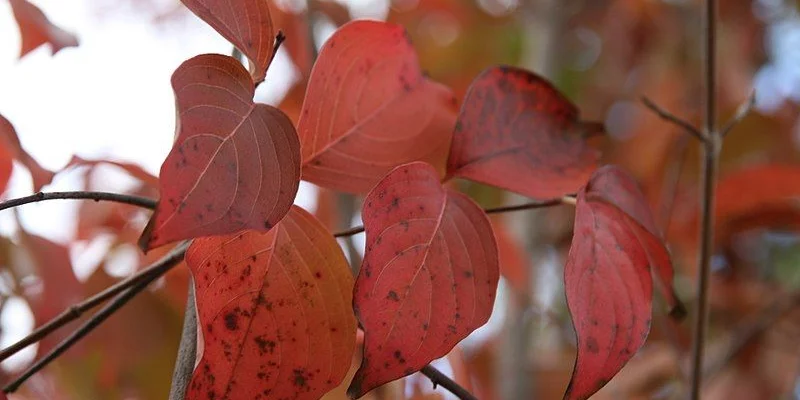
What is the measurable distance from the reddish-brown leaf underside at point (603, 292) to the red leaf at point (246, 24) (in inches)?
6.2

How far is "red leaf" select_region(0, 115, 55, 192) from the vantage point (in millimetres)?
396

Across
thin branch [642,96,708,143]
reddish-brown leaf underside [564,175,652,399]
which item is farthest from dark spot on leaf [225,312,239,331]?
thin branch [642,96,708,143]

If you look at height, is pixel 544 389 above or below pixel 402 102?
below

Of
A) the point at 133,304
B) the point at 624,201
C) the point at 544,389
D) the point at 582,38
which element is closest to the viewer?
the point at 624,201

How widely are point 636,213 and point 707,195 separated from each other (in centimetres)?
15

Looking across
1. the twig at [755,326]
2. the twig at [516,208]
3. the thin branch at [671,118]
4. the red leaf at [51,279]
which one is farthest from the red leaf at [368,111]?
the twig at [755,326]

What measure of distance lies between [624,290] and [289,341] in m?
0.15

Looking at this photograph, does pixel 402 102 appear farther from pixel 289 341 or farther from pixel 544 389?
pixel 544 389

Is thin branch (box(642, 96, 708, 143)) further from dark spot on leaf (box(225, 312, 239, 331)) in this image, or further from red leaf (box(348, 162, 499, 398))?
dark spot on leaf (box(225, 312, 239, 331))

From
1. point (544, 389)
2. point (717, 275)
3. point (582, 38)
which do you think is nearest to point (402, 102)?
point (544, 389)

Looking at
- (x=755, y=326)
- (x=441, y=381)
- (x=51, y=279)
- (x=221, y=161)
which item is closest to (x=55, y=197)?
(x=221, y=161)

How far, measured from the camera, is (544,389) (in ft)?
3.41

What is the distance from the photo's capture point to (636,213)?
1.34ft

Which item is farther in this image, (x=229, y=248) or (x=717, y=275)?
(x=717, y=275)
